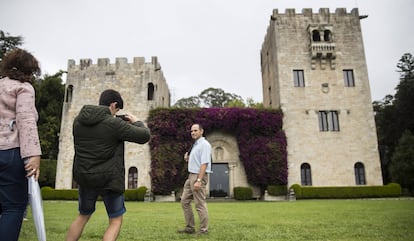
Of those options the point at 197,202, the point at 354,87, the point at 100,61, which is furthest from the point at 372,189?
the point at 100,61

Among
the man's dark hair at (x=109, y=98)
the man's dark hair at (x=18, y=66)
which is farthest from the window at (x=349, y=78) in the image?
the man's dark hair at (x=18, y=66)

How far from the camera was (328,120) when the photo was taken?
72.8ft

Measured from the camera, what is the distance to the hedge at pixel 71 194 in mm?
19922

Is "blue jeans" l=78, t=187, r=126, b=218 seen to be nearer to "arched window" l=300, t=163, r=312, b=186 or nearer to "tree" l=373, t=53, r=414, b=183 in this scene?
"arched window" l=300, t=163, r=312, b=186

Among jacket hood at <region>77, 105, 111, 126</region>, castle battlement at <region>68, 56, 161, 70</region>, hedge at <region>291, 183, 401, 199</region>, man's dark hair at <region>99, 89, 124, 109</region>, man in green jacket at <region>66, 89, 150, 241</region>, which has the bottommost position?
hedge at <region>291, 183, 401, 199</region>

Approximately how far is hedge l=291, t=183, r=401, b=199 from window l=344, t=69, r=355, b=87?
7609 millimetres

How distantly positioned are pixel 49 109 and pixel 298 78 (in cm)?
2316

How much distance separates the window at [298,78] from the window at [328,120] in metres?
2.55

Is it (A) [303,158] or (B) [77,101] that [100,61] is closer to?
(B) [77,101]

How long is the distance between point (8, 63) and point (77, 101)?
21.6 meters

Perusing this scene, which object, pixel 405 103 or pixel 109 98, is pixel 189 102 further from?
pixel 109 98

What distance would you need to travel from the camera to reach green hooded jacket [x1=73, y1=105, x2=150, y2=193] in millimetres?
3153

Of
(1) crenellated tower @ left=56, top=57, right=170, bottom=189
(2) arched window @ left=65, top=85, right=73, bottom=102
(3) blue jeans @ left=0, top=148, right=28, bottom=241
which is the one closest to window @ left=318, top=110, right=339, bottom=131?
(1) crenellated tower @ left=56, top=57, right=170, bottom=189

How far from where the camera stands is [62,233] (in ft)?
17.5
